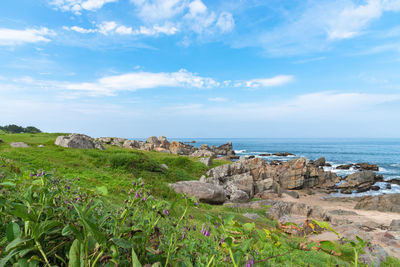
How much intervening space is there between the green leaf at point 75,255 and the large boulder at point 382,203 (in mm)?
30335

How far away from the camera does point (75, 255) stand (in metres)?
1.15

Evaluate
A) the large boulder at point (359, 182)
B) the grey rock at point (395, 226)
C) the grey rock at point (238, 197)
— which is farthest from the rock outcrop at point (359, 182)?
the grey rock at point (238, 197)

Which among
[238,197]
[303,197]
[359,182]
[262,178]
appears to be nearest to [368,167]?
[359,182]

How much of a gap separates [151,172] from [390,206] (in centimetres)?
2337

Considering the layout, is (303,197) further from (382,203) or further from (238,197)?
(238,197)

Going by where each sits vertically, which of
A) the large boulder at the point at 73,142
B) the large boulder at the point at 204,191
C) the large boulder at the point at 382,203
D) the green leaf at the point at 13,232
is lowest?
the large boulder at the point at 382,203

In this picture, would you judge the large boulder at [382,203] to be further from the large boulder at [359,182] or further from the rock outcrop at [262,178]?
the large boulder at [359,182]

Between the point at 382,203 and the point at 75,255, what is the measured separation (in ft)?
102

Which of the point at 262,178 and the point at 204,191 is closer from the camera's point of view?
the point at 204,191

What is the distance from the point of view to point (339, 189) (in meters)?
38.3

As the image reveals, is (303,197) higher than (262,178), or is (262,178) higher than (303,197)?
(262,178)

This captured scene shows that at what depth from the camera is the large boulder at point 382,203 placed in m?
24.4

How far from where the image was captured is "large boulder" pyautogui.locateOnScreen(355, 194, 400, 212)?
24361 millimetres

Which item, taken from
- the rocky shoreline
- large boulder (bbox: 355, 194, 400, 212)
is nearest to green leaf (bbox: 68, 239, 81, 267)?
the rocky shoreline
